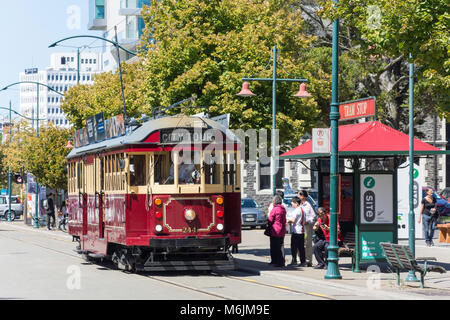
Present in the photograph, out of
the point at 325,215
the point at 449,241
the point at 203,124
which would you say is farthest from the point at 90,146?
the point at 449,241

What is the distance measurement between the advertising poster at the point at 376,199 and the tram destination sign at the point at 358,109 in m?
1.35

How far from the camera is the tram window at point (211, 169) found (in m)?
20.0

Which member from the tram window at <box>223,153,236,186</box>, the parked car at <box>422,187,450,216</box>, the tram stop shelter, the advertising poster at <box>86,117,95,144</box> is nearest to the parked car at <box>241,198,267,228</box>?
the parked car at <box>422,187,450,216</box>

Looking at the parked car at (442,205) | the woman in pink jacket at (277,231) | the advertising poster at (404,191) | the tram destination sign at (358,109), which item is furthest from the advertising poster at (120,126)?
the parked car at (442,205)

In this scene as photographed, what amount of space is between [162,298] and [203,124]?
6.43 m

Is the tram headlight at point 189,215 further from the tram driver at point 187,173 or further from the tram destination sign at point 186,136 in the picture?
the tram destination sign at point 186,136

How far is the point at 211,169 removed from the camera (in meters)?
20.1

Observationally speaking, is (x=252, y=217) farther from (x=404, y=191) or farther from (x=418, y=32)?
(x=418, y=32)

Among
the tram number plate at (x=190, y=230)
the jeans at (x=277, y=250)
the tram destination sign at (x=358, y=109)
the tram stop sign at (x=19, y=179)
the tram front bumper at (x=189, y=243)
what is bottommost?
the jeans at (x=277, y=250)

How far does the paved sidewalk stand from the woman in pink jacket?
318 millimetres

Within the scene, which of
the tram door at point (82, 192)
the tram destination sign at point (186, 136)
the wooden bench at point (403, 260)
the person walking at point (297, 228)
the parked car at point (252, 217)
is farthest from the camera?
the parked car at point (252, 217)

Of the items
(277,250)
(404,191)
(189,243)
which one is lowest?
(277,250)

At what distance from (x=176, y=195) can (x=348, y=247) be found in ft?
13.8

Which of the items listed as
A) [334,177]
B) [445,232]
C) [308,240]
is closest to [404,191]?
[445,232]
